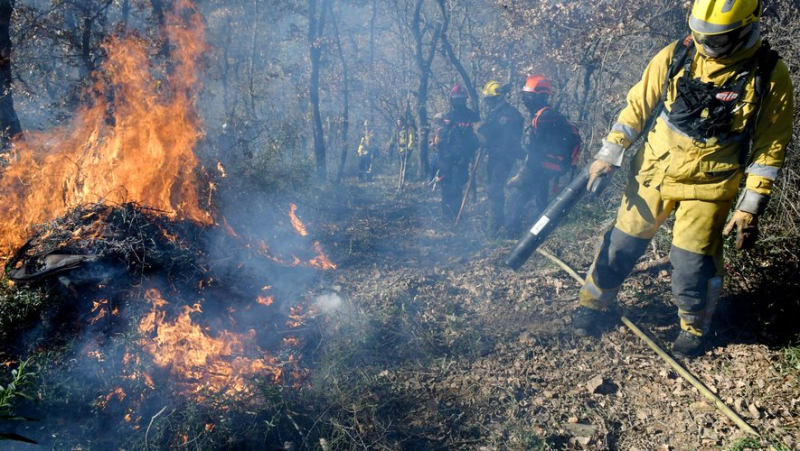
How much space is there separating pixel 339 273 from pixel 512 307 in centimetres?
258

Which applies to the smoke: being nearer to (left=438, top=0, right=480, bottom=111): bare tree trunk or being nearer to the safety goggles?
the safety goggles

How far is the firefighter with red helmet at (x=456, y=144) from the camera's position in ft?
27.8

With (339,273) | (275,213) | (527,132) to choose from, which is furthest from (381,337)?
(527,132)

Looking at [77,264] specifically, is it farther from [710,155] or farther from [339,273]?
[710,155]

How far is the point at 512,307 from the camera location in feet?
16.3

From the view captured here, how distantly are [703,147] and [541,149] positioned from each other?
387cm

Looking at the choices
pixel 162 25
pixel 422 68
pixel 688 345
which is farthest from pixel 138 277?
pixel 422 68

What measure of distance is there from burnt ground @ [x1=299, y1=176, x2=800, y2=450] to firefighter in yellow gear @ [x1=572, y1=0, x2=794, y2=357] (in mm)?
488

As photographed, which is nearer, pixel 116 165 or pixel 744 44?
pixel 744 44

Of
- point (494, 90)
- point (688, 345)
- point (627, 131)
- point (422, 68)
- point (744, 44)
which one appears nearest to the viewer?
point (744, 44)

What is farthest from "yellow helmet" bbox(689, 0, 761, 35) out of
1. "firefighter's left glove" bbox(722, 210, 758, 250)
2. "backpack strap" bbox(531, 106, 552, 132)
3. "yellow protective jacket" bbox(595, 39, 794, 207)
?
"backpack strap" bbox(531, 106, 552, 132)

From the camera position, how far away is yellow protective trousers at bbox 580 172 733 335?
11.2ft

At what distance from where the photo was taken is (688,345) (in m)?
3.69

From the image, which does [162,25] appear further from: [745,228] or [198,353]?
[745,228]
